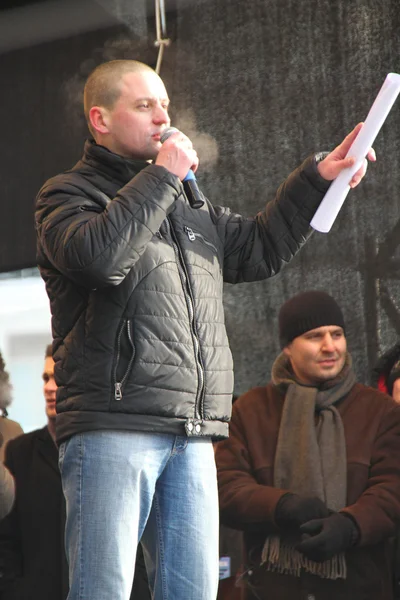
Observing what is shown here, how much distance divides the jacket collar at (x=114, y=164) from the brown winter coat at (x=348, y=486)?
1502mm

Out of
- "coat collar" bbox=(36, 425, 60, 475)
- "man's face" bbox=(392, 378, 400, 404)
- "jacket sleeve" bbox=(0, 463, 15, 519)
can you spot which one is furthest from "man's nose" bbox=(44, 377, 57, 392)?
"man's face" bbox=(392, 378, 400, 404)

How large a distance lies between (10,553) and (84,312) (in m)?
1.75

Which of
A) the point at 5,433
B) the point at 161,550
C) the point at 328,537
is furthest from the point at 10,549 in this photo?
the point at 161,550

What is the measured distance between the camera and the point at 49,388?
11.9 feet

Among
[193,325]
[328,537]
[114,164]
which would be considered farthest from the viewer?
[328,537]

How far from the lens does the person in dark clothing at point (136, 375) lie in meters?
1.67

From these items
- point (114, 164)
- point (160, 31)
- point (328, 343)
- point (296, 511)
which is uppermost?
point (160, 31)

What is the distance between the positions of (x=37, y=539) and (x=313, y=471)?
100cm

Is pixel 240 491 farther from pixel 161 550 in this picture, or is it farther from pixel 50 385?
pixel 161 550

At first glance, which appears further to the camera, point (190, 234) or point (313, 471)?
point (313, 471)

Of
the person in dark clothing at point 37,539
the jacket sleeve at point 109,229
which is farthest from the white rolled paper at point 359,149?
the person in dark clothing at point 37,539

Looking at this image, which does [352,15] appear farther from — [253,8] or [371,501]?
[371,501]

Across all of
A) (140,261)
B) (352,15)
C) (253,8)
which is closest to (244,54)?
(253,8)

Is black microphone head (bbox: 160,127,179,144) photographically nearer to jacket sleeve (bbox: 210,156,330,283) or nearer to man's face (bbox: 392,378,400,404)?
jacket sleeve (bbox: 210,156,330,283)
